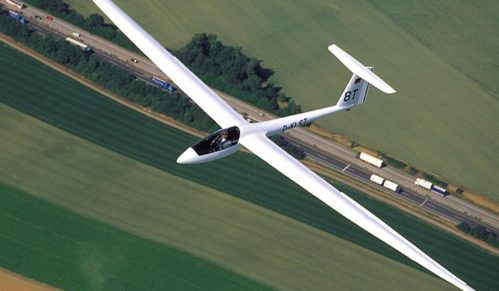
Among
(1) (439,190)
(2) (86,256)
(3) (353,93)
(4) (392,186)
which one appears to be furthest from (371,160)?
(2) (86,256)


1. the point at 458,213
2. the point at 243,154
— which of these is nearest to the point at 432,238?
the point at 458,213

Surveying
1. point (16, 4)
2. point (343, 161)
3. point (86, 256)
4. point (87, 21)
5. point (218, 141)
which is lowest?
point (86, 256)

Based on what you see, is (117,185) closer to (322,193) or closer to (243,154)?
(243,154)

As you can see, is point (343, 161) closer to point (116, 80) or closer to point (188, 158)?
point (116, 80)

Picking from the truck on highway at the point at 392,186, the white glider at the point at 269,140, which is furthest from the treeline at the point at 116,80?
the white glider at the point at 269,140

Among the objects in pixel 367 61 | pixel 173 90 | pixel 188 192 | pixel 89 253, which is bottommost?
pixel 89 253

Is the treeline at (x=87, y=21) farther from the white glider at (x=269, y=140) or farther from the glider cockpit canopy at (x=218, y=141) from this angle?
the glider cockpit canopy at (x=218, y=141)
